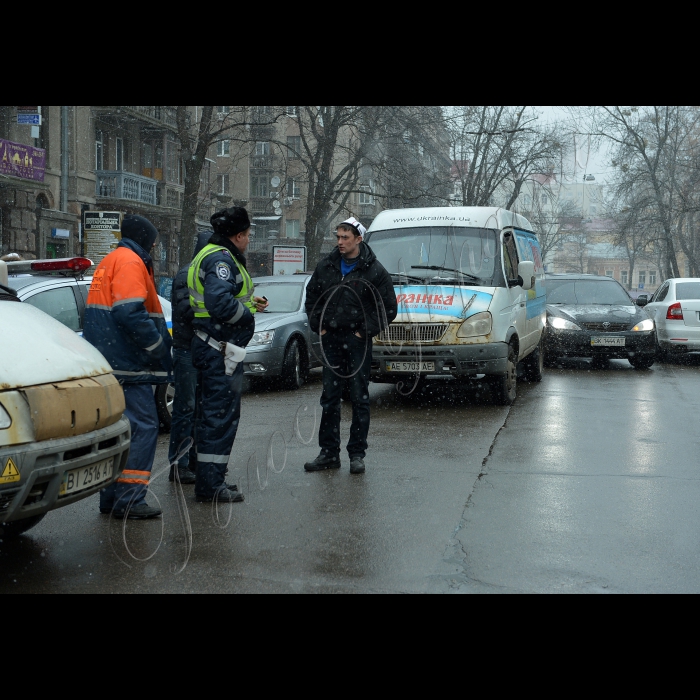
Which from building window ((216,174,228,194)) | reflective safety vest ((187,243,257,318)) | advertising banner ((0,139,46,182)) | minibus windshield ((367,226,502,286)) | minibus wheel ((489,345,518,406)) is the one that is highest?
building window ((216,174,228,194))

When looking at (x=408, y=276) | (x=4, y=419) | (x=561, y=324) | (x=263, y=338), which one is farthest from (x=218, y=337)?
(x=561, y=324)

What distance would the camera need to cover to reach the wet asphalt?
448 centimetres

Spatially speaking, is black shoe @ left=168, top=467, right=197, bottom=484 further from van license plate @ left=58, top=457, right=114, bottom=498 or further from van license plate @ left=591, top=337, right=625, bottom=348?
van license plate @ left=591, top=337, right=625, bottom=348

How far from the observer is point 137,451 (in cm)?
564

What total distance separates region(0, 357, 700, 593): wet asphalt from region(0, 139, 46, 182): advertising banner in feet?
59.4

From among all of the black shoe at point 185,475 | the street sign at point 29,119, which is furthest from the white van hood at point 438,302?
the street sign at point 29,119

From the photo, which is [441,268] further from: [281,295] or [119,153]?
[119,153]

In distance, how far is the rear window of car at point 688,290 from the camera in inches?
690

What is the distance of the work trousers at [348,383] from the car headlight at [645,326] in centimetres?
945

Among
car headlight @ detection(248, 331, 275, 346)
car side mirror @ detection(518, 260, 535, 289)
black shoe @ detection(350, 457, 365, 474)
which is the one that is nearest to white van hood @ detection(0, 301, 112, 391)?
black shoe @ detection(350, 457, 365, 474)

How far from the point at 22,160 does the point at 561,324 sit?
16.8 metres
